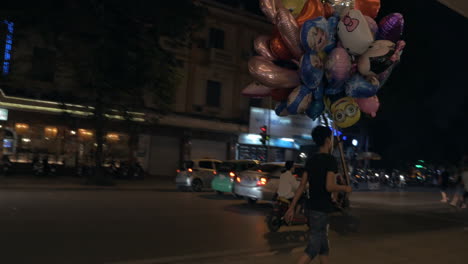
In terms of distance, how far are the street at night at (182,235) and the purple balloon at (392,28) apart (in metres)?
4.00

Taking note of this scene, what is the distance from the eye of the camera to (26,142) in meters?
22.6

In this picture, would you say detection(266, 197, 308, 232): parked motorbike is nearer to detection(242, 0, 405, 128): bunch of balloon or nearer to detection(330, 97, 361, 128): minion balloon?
detection(242, 0, 405, 128): bunch of balloon

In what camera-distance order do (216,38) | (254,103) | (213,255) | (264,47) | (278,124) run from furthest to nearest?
1. (254,103)
2. (278,124)
3. (216,38)
4. (264,47)
5. (213,255)

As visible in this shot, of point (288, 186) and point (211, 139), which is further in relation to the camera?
point (211, 139)

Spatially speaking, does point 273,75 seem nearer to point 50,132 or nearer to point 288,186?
point 288,186

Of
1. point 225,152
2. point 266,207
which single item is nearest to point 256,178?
point 266,207

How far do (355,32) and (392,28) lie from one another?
94cm

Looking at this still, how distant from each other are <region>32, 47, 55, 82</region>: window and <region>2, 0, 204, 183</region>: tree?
2310 mm

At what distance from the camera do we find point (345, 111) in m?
7.93

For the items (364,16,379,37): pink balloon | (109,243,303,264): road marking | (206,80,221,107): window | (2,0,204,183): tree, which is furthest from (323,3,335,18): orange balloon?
(206,80,221,107): window

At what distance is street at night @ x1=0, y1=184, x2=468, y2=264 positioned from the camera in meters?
6.93

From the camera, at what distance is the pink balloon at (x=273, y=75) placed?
7.65 meters

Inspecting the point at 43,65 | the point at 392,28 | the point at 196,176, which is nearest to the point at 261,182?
the point at 196,176

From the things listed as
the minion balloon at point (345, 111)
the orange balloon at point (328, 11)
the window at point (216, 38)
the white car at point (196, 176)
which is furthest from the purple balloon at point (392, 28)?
the window at point (216, 38)
